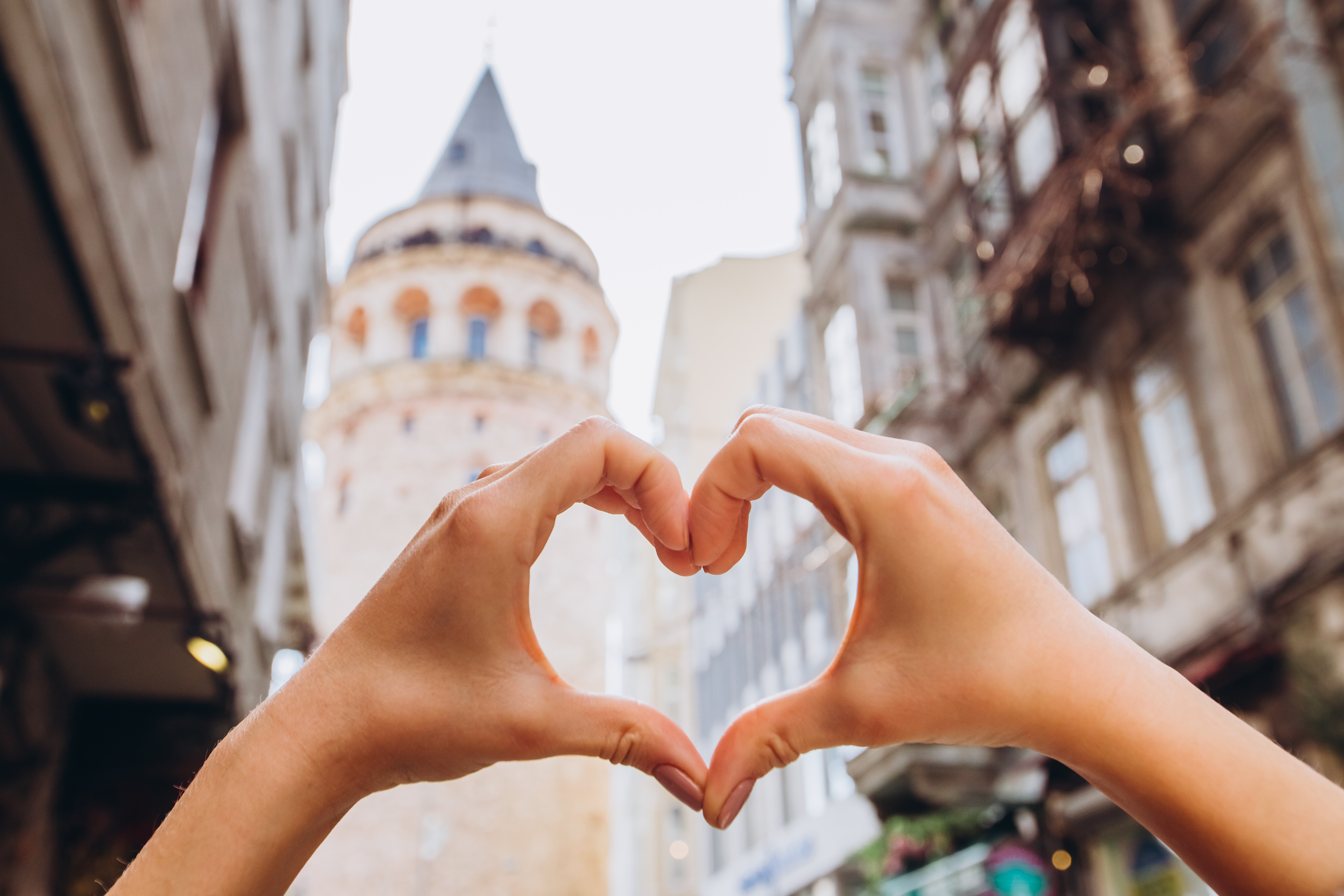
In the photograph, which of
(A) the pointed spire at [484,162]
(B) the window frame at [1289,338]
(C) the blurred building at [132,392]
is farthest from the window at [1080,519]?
(A) the pointed spire at [484,162]

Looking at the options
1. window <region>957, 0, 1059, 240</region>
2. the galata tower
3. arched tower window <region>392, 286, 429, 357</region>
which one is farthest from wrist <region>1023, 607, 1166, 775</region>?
arched tower window <region>392, 286, 429, 357</region>

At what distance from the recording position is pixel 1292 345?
Answer: 879cm

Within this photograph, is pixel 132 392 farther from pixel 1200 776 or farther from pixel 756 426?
pixel 1200 776

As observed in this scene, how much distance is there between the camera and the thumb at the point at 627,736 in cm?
138

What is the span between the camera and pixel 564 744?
4.64ft

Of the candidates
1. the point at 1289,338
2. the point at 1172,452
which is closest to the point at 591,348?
the point at 1172,452

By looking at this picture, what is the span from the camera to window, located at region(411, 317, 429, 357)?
36.9 meters

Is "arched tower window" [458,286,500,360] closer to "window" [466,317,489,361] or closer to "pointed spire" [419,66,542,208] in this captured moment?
"window" [466,317,489,361]

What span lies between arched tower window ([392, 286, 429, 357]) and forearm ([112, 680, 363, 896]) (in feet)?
120

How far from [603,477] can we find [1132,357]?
1088 centimetres

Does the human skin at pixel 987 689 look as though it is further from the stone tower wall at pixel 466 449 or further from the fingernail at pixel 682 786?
the stone tower wall at pixel 466 449


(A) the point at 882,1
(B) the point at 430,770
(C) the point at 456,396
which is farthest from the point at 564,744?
(C) the point at 456,396

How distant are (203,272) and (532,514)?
8.02 meters

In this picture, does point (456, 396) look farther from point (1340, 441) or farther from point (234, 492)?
point (1340, 441)
